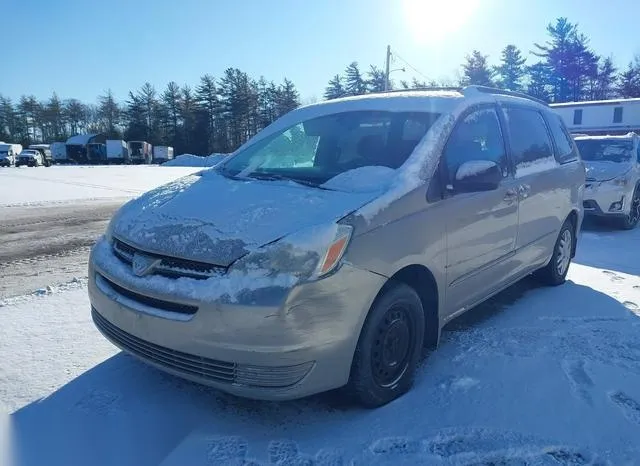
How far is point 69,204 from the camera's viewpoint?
12.8m

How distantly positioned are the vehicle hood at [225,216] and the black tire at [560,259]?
3.14 m

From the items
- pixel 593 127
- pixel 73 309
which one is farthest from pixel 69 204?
pixel 593 127

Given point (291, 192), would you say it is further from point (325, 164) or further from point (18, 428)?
point (18, 428)

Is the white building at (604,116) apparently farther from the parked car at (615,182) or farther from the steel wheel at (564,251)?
the steel wheel at (564,251)

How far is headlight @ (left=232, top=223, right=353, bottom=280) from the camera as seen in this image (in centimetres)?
234

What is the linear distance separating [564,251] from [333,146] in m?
3.08

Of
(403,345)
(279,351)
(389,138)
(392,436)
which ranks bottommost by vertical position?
(392,436)

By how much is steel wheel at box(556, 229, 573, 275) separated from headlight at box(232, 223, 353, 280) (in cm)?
359

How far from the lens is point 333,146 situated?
11.9 ft

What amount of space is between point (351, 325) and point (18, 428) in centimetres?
178

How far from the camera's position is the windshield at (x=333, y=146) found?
3.26 metres

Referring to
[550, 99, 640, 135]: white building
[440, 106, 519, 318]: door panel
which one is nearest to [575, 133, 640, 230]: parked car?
[440, 106, 519, 318]: door panel

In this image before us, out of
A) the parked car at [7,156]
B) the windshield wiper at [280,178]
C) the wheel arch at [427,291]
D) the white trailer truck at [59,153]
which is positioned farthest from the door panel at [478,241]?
the white trailer truck at [59,153]

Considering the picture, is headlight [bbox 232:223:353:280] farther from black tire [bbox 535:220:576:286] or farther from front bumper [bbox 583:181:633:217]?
front bumper [bbox 583:181:633:217]
